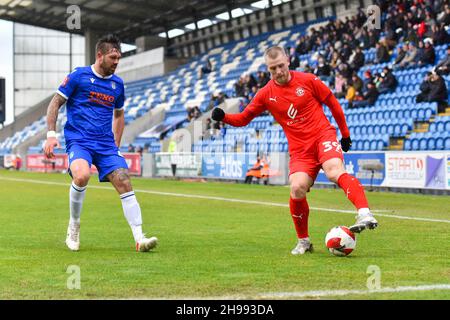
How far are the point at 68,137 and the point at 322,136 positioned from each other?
112 inches

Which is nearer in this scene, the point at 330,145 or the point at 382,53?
the point at 330,145

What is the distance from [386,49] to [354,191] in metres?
20.9

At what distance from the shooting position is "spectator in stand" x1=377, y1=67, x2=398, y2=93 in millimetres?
25905

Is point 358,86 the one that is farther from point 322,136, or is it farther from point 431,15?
point 322,136

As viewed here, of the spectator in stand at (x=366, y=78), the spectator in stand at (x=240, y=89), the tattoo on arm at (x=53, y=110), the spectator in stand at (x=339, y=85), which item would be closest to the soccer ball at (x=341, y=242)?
the tattoo on arm at (x=53, y=110)

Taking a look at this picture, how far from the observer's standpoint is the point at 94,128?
8.59 m

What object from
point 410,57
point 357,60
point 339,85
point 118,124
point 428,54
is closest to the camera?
point 118,124

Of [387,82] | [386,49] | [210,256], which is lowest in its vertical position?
[210,256]

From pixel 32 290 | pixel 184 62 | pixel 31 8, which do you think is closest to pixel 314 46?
pixel 184 62

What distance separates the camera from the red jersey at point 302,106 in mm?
8250

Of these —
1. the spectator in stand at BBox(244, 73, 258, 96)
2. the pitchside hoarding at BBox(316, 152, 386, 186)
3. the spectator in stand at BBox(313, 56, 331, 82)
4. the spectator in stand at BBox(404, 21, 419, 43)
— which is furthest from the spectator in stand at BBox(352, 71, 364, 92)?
the spectator in stand at BBox(244, 73, 258, 96)

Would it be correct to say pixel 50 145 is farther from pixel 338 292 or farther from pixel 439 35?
pixel 439 35

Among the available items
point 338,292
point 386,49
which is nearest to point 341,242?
point 338,292

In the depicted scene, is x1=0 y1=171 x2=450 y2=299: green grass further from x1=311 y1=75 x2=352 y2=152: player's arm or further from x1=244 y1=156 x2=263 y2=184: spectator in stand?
x1=244 y1=156 x2=263 y2=184: spectator in stand
